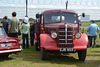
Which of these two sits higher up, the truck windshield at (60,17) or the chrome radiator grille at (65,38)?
the truck windshield at (60,17)

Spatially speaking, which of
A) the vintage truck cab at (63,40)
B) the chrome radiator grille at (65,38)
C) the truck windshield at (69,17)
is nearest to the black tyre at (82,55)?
→ the vintage truck cab at (63,40)

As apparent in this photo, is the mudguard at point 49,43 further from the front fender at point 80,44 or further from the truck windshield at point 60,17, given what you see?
the truck windshield at point 60,17

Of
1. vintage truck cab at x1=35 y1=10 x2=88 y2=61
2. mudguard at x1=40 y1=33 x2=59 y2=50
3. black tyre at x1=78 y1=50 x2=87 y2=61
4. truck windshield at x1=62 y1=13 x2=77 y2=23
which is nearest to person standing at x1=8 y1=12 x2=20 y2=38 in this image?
vintage truck cab at x1=35 y1=10 x2=88 y2=61

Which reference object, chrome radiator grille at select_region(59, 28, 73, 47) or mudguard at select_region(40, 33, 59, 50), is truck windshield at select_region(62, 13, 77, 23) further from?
mudguard at select_region(40, 33, 59, 50)

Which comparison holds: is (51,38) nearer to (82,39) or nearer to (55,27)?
(55,27)

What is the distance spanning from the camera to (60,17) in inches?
413

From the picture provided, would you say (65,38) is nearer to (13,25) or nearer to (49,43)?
(49,43)

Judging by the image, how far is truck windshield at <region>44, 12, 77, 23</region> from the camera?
1046cm

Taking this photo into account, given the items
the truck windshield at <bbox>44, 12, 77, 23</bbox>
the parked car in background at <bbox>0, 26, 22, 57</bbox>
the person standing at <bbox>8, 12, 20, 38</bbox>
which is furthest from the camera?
the person standing at <bbox>8, 12, 20, 38</bbox>

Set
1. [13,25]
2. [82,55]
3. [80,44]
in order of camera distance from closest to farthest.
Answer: [80,44]
[82,55]
[13,25]

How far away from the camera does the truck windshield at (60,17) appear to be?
10455 mm

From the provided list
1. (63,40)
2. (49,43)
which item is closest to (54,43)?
(49,43)

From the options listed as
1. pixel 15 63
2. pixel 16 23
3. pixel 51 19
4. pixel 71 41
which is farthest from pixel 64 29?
pixel 16 23

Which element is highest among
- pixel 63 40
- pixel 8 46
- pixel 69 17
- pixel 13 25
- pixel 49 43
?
pixel 69 17
